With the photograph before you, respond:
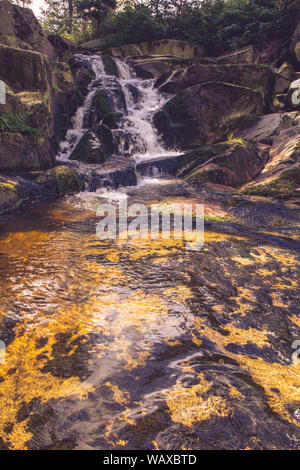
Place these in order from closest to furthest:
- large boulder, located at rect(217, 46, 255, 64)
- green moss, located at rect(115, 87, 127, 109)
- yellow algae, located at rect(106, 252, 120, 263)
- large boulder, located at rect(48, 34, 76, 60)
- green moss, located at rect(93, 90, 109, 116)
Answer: yellow algae, located at rect(106, 252, 120, 263)
green moss, located at rect(93, 90, 109, 116)
green moss, located at rect(115, 87, 127, 109)
large boulder, located at rect(48, 34, 76, 60)
large boulder, located at rect(217, 46, 255, 64)

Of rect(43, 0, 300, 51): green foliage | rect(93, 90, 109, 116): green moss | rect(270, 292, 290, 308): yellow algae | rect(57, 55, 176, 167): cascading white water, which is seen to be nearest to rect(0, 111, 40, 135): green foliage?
rect(57, 55, 176, 167): cascading white water

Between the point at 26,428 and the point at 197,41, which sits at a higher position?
the point at 197,41

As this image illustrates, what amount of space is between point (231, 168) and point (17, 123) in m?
6.98

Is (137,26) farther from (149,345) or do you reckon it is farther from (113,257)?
(149,345)

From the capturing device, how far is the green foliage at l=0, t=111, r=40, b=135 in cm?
745

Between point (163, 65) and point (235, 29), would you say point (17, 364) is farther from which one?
point (235, 29)

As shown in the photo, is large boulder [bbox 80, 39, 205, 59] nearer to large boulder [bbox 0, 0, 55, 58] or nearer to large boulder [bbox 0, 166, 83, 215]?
large boulder [bbox 0, 0, 55, 58]

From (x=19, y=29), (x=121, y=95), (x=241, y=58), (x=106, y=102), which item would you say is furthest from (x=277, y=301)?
(x=241, y=58)

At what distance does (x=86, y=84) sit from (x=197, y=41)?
12.2 metres

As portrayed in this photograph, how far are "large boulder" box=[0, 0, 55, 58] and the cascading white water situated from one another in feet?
10.2

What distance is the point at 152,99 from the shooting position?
15000 millimetres

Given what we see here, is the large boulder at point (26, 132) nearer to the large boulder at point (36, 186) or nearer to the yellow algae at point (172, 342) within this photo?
the large boulder at point (36, 186)

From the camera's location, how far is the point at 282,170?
8914 mm

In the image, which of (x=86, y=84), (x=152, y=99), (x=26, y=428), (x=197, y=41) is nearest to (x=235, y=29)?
(x=197, y=41)
